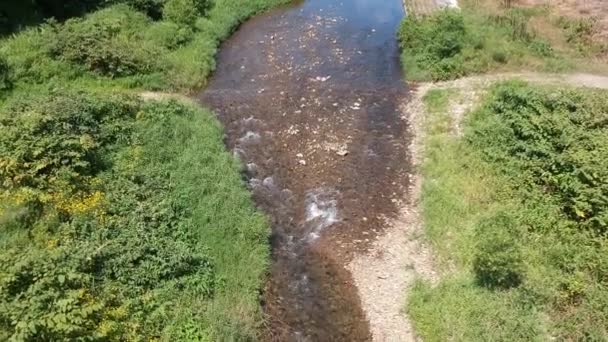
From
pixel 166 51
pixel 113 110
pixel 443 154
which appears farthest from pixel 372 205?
pixel 166 51

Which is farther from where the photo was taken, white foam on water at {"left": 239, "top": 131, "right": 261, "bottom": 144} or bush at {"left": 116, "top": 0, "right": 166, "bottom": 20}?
bush at {"left": 116, "top": 0, "right": 166, "bottom": 20}

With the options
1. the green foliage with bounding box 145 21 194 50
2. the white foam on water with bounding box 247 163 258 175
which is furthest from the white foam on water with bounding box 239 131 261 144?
the green foliage with bounding box 145 21 194 50

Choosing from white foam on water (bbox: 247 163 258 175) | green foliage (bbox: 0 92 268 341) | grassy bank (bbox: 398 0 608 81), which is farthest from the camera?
grassy bank (bbox: 398 0 608 81)

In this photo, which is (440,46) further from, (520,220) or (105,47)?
(105,47)

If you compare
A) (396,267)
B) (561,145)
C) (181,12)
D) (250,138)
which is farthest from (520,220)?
(181,12)

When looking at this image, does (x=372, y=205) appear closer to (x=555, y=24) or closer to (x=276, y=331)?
(x=276, y=331)

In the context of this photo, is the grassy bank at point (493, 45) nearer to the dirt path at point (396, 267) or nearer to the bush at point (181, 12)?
the dirt path at point (396, 267)

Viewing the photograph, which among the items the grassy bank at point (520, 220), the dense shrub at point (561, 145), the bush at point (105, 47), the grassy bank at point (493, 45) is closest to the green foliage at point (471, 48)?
the grassy bank at point (493, 45)

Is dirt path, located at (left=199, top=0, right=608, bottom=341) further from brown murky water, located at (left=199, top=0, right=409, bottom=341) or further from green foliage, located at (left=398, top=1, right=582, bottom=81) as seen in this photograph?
green foliage, located at (left=398, top=1, right=582, bottom=81)
